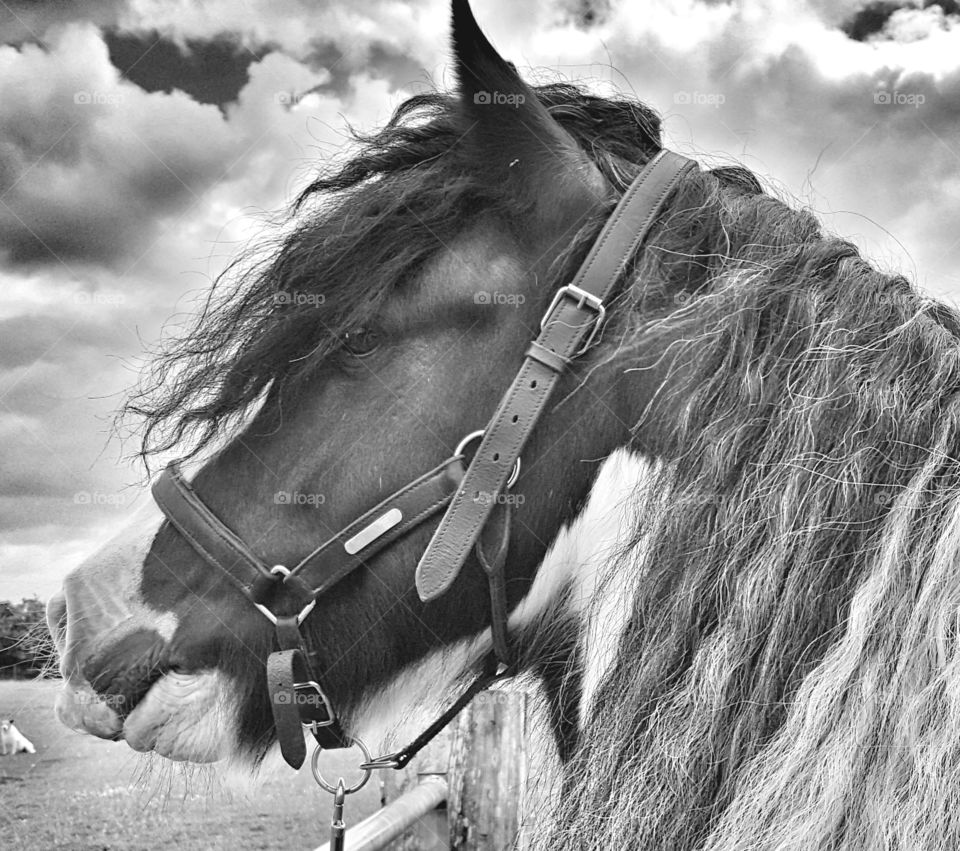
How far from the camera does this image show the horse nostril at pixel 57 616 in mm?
1706

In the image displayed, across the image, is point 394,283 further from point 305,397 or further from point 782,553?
point 782,553

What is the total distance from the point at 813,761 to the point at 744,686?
0.16 metres

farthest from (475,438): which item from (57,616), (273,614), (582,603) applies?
(57,616)

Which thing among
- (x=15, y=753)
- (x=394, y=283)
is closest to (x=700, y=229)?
(x=394, y=283)

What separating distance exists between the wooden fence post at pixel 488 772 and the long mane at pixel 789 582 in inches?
56.9

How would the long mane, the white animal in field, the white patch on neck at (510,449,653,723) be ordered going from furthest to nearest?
the white animal in field → the white patch on neck at (510,449,653,723) → the long mane

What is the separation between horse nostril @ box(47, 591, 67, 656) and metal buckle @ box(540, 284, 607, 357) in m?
1.19

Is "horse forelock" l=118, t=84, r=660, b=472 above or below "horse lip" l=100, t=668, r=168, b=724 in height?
above

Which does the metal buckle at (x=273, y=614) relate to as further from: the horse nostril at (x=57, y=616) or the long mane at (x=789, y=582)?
the long mane at (x=789, y=582)

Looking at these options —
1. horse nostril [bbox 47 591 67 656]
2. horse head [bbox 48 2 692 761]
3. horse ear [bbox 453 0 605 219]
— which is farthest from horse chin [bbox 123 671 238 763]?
horse ear [bbox 453 0 605 219]

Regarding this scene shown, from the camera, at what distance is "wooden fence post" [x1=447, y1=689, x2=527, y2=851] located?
9.37 feet

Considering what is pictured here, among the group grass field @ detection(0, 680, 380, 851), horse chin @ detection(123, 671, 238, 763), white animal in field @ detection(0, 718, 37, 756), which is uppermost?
horse chin @ detection(123, 671, 238, 763)

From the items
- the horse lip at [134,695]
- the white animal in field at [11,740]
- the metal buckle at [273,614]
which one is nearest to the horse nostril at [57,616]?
the horse lip at [134,695]

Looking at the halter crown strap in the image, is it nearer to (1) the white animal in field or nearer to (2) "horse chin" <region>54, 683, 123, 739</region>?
(2) "horse chin" <region>54, 683, 123, 739</region>
